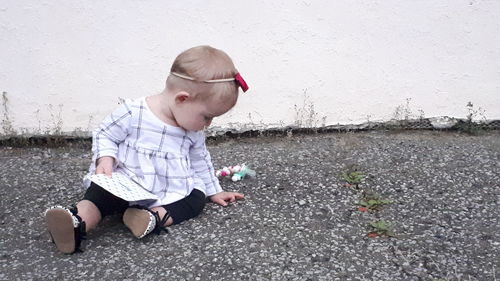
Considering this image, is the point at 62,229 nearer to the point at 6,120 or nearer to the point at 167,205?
Result: the point at 167,205

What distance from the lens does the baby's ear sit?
2303 millimetres

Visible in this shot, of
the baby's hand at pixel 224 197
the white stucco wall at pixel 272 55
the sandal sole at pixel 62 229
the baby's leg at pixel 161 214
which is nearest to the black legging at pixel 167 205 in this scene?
the baby's leg at pixel 161 214

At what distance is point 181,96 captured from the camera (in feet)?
7.60

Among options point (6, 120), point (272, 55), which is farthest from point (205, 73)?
point (6, 120)

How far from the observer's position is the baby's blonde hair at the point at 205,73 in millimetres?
2268

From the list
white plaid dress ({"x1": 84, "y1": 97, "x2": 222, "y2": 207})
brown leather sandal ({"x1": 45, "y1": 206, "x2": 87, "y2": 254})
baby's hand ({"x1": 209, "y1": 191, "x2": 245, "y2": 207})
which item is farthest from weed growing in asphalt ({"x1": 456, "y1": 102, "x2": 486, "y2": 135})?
brown leather sandal ({"x1": 45, "y1": 206, "x2": 87, "y2": 254})

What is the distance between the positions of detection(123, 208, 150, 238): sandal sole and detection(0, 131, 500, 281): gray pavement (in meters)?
0.05

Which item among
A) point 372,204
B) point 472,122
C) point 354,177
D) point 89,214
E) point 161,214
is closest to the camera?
point 89,214

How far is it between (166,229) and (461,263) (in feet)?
3.97

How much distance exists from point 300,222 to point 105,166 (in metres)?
0.90

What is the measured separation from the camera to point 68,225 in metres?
2.09

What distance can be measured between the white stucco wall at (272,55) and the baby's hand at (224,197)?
1053 mm

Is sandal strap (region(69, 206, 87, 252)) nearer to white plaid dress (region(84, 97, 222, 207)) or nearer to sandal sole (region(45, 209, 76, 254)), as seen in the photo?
sandal sole (region(45, 209, 76, 254))

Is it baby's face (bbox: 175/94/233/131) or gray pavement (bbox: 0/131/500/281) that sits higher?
baby's face (bbox: 175/94/233/131)
